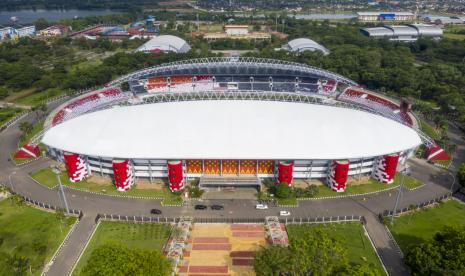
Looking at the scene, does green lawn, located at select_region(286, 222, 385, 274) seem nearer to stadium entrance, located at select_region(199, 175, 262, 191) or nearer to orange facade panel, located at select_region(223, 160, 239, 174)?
stadium entrance, located at select_region(199, 175, 262, 191)

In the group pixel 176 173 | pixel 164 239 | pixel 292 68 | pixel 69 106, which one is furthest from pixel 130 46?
pixel 164 239

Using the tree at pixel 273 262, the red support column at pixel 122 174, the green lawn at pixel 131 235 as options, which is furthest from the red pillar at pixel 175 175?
the tree at pixel 273 262

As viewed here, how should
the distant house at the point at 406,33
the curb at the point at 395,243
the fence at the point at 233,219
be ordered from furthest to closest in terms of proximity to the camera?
the distant house at the point at 406,33, the fence at the point at 233,219, the curb at the point at 395,243

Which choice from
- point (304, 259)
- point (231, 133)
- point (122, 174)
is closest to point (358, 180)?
point (231, 133)

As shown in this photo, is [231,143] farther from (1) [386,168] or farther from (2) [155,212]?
(1) [386,168]

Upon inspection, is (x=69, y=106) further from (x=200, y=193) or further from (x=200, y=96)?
(x=200, y=193)

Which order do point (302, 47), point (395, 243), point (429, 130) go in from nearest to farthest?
point (395, 243) < point (429, 130) < point (302, 47)

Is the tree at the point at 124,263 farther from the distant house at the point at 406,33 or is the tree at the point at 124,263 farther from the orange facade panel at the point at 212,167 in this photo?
the distant house at the point at 406,33
